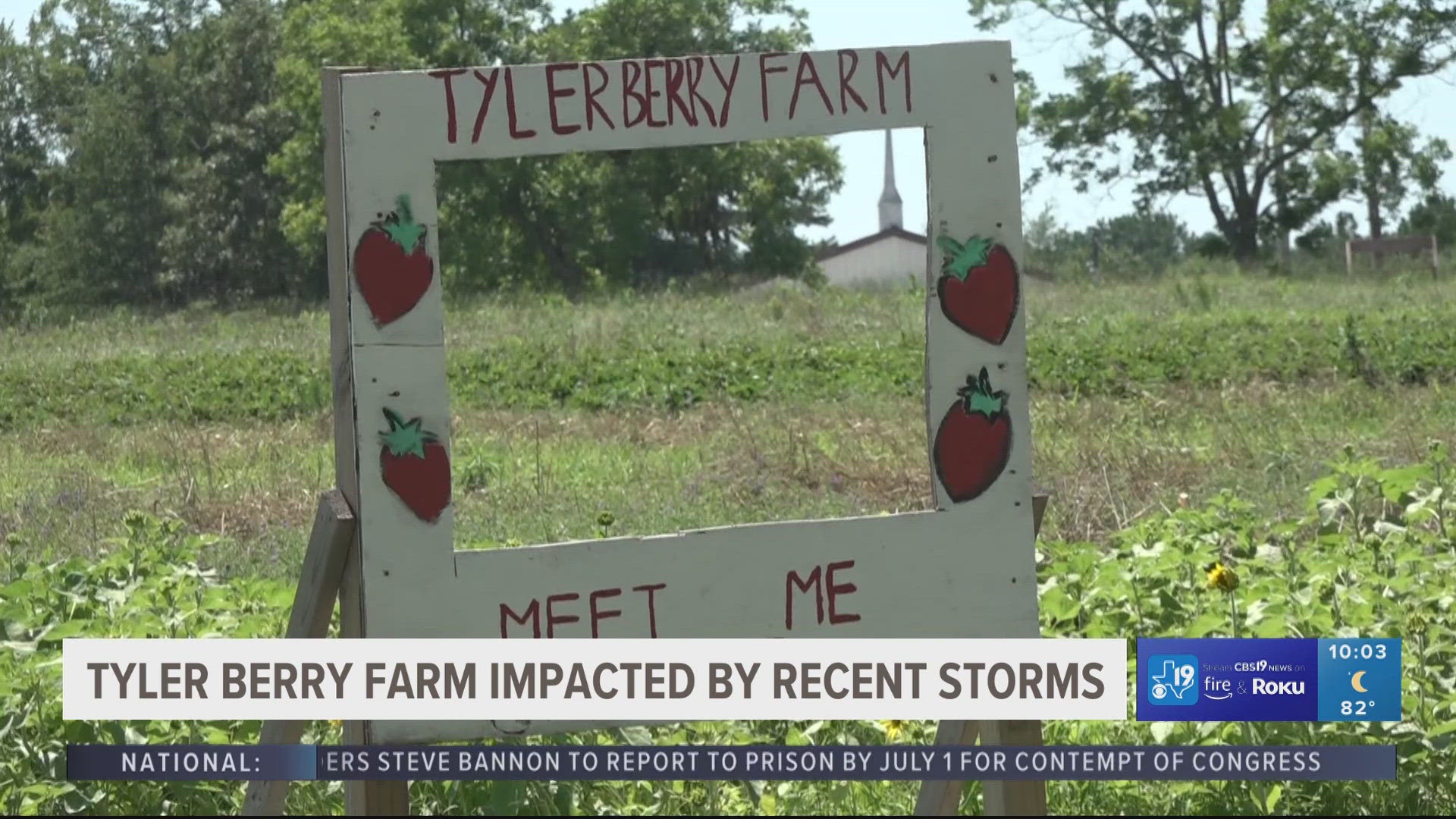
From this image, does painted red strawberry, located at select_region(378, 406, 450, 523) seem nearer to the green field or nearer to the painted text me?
the painted text me

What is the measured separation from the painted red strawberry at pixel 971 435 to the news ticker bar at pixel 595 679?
299 mm

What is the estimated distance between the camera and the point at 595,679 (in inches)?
118

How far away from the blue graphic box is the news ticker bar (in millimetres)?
575

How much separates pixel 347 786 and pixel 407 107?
119cm

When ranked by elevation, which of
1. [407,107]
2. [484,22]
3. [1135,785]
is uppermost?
[484,22]

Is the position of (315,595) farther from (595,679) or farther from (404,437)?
(595,679)

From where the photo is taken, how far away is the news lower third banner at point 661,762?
117 inches

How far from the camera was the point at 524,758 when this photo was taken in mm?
3084

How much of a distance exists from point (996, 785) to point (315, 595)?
1253 mm

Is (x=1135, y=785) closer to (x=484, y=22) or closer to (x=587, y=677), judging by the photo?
(x=587, y=677)

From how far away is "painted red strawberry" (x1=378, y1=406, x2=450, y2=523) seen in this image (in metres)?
2.90

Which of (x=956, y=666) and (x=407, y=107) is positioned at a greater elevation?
(x=407, y=107)

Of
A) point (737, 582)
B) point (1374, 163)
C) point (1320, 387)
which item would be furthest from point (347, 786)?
point (1374, 163)

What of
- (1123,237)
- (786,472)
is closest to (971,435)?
(786,472)
